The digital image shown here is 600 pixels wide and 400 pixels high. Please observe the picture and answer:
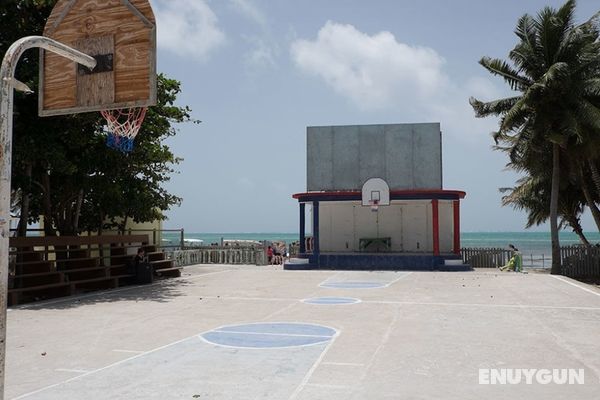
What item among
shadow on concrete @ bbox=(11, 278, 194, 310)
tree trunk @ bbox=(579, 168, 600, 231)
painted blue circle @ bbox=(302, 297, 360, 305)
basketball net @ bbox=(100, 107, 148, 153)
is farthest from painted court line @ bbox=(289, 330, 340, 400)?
tree trunk @ bbox=(579, 168, 600, 231)

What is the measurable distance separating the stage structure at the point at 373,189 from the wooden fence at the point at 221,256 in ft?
10.0

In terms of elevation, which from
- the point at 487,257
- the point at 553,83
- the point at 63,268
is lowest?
the point at 487,257

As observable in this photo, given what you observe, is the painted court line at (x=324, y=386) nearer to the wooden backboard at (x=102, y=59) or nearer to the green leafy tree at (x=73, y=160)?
the wooden backboard at (x=102, y=59)

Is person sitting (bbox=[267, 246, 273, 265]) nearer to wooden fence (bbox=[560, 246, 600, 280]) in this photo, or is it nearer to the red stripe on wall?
the red stripe on wall

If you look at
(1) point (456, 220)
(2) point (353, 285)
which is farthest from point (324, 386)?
(1) point (456, 220)

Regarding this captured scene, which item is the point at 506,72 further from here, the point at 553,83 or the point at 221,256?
the point at 221,256

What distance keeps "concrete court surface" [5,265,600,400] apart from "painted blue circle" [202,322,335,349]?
0.07ft

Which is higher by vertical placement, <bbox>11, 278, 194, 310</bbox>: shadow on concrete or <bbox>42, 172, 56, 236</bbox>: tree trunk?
<bbox>42, 172, 56, 236</bbox>: tree trunk

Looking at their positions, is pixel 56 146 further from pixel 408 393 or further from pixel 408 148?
pixel 408 148

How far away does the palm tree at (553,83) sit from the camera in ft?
85.3

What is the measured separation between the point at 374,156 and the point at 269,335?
73.0 feet

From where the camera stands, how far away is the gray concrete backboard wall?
3145cm

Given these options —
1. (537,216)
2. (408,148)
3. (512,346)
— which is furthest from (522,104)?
(512,346)

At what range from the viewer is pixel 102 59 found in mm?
7125
